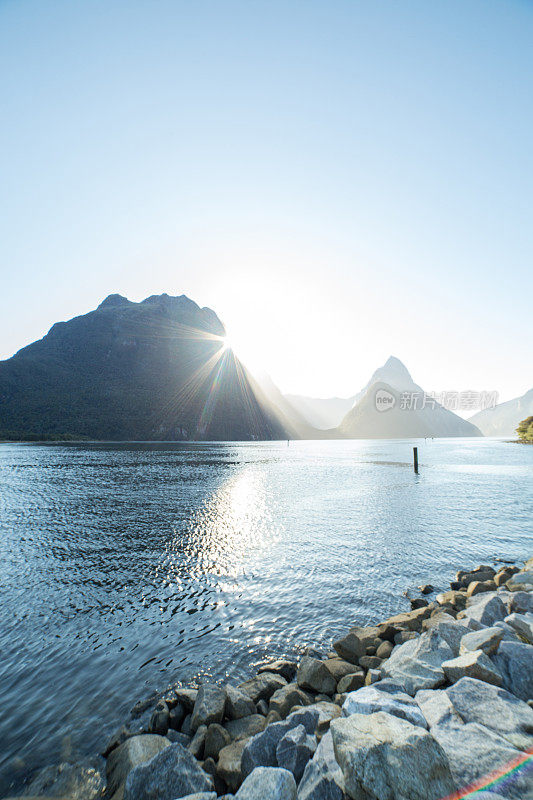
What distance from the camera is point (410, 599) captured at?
37.4 feet

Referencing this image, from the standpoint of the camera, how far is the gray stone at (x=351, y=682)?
255 inches

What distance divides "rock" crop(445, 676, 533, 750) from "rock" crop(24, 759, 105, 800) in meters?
5.44

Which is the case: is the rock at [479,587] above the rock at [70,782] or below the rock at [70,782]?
above

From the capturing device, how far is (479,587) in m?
11.1

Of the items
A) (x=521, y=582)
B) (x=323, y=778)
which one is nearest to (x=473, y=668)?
(x=323, y=778)

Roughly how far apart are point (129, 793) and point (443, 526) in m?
21.2

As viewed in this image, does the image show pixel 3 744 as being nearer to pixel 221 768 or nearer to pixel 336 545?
pixel 221 768

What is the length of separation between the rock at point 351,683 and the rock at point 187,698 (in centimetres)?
278

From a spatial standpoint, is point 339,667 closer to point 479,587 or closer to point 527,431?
point 479,587

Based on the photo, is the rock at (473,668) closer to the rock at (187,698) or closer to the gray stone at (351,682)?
the gray stone at (351,682)

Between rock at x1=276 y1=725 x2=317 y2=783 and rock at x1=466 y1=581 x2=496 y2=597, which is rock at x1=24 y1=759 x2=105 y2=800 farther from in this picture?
rock at x1=466 y1=581 x2=496 y2=597

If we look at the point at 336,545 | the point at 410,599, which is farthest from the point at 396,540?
the point at 410,599

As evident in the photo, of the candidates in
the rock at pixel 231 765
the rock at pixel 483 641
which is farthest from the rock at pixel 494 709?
the rock at pixel 231 765

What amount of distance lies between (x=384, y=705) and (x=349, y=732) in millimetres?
1083
